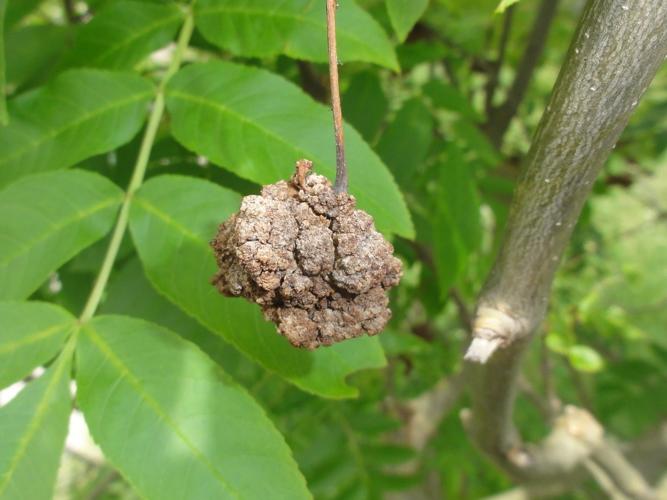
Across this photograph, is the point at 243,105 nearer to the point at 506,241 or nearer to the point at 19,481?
the point at 506,241

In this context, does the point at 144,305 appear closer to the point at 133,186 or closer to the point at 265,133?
the point at 133,186

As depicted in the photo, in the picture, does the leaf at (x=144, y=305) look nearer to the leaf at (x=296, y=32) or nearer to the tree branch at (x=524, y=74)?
the leaf at (x=296, y=32)

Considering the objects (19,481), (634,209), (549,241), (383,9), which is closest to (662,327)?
(634,209)

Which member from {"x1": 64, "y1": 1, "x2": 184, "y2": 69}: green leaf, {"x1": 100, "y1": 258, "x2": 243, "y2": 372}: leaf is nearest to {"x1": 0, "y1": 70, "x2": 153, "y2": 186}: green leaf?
{"x1": 64, "y1": 1, "x2": 184, "y2": 69}: green leaf

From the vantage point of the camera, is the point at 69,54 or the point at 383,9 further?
the point at 383,9

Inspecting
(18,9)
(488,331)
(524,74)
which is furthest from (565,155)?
(524,74)

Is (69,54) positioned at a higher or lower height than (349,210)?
lower

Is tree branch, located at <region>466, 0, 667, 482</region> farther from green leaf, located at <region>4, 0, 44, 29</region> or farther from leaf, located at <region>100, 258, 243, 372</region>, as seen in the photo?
green leaf, located at <region>4, 0, 44, 29</region>
